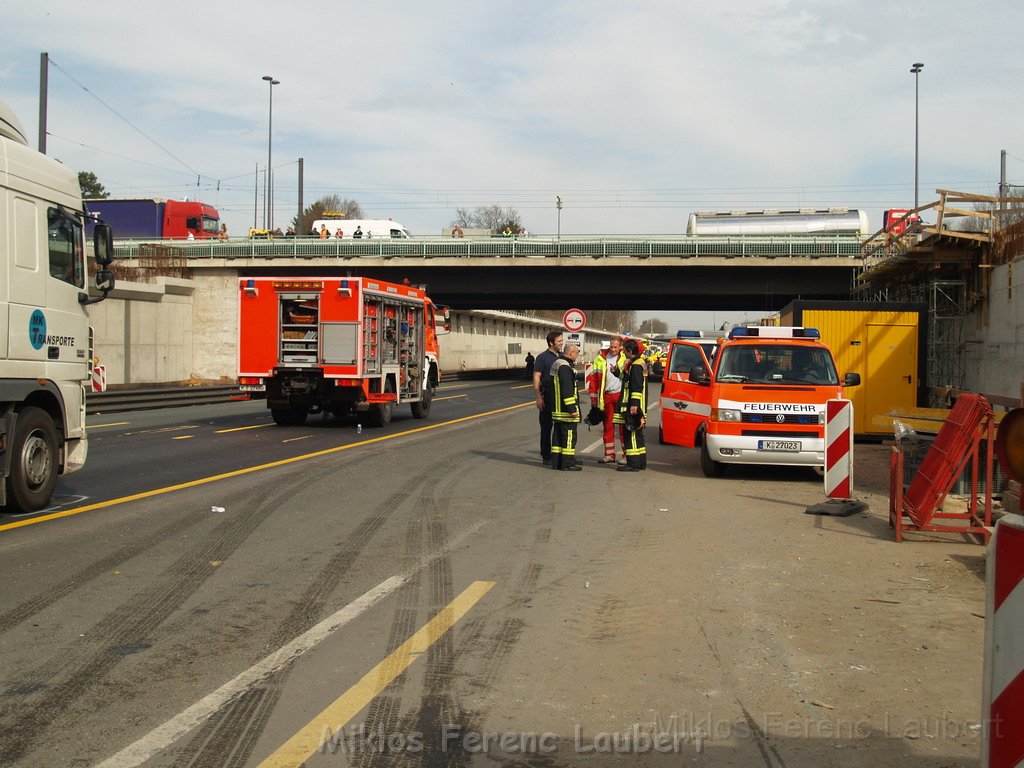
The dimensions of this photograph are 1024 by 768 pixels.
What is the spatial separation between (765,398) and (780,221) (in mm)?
34786

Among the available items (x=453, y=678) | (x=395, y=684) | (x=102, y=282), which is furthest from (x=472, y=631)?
(x=102, y=282)

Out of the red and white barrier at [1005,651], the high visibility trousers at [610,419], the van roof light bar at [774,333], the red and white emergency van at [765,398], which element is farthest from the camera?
the high visibility trousers at [610,419]

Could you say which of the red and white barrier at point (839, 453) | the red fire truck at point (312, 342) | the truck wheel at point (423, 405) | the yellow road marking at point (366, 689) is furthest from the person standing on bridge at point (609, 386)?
the yellow road marking at point (366, 689)

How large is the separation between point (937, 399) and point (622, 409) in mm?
10968

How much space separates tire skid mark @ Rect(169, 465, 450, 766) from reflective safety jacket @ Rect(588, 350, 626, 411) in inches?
170

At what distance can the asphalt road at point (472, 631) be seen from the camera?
14.1 feet

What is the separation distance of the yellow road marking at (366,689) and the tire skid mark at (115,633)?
112 centimetres

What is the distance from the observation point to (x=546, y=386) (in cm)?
1444

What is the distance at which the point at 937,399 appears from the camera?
21875mm

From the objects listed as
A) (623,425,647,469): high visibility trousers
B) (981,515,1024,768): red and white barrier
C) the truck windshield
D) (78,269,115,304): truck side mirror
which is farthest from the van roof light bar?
(981,515,1024,768): red and white barrier

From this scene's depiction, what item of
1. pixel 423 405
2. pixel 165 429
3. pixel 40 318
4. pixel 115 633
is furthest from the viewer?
pixel 423 405

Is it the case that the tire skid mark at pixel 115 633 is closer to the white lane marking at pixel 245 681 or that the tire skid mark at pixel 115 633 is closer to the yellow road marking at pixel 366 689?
the white lane marking at pixel 245 681

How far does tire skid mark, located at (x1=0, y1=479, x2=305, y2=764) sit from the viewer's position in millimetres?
4316

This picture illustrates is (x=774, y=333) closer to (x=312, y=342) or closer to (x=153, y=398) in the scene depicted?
(x=312, y=342)
